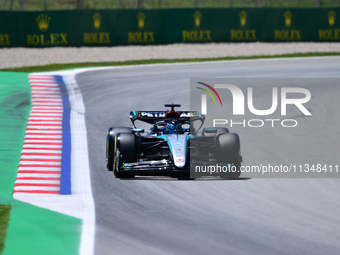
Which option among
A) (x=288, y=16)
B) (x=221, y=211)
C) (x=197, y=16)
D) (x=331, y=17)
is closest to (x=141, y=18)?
(x=197, y=16)

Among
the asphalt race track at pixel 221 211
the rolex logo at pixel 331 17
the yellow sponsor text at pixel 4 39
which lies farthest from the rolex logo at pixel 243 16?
the asphalt race track at pixel 221 211

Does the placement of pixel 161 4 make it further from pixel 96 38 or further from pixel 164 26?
pixel 96 38

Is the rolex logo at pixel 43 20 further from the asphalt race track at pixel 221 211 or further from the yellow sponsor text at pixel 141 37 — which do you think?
the asphalt race track at pixel 221 211

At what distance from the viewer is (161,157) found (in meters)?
9.75

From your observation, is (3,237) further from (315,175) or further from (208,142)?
(315,175)

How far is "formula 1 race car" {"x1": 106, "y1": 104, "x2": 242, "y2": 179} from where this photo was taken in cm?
945

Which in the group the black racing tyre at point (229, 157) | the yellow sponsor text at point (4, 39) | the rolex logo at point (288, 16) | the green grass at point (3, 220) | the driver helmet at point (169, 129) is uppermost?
the rolex logo at point (288, 16)

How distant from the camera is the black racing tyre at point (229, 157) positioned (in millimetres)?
9656

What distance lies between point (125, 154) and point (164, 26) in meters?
21.1

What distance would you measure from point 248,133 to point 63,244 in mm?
7447

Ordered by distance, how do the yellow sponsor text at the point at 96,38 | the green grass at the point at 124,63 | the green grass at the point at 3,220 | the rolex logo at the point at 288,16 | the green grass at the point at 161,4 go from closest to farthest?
1. the green grass at the point at 3,220
2. the green grass at the point at 124,63
3. the yellow sponsor text at the point at 96,38
4. the rolex logo at the point at 288,16
5. the green grass at the point at 161,4

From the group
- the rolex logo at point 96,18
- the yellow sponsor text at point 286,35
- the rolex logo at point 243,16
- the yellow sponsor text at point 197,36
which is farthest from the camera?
the yellow sponsor text at point 286,35

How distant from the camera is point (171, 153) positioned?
957 cm

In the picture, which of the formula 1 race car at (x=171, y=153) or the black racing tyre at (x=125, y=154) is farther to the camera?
the black racing tyre at (x=125, y=154)
